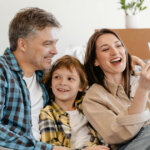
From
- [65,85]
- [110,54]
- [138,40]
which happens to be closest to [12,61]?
[65,85]

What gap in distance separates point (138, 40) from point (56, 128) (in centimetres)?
139

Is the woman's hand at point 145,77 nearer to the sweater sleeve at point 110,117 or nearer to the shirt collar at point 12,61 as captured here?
the sweater sleeve at point 110,117

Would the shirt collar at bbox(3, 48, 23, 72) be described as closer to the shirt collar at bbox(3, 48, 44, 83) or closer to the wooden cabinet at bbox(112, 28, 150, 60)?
the shirt collar at bbox(3, 48, 44, 83)

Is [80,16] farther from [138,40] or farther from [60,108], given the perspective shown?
[60,108]

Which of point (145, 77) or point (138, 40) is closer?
point (145, 77)

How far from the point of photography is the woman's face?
131cm

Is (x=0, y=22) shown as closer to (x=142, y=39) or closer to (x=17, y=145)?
(x=142, y=39)

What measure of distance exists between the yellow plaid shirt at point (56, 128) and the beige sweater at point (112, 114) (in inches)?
4.8

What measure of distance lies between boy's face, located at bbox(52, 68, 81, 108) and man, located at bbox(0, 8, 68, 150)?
70 mm

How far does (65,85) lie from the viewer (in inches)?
54.1

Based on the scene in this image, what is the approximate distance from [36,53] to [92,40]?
310mm

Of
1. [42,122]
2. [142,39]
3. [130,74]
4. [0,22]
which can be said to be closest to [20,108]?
[42,122]

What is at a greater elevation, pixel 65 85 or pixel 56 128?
pixel 65 85

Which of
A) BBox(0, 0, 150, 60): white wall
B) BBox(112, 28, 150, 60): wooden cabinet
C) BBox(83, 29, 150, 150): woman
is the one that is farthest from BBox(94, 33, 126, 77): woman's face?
BBox(0, 0, 150, 60): white wall
